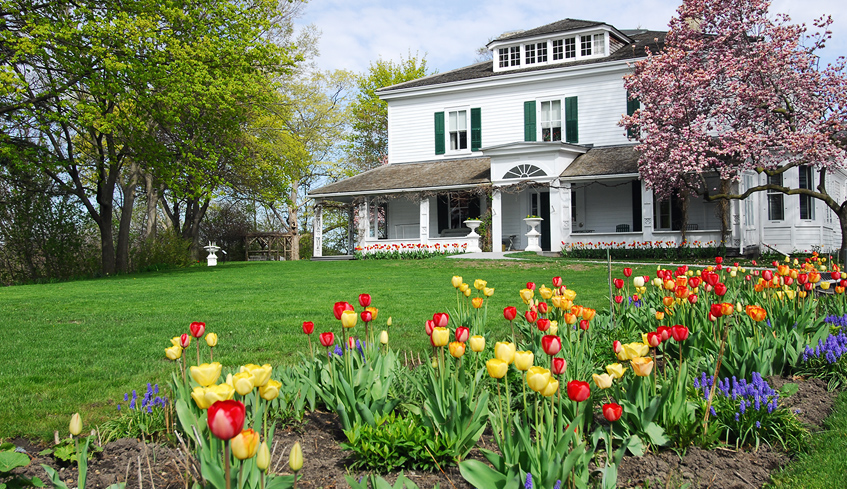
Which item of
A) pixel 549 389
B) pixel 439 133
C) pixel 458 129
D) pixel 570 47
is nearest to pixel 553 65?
pixel 570 47

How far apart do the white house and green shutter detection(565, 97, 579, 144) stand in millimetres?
37

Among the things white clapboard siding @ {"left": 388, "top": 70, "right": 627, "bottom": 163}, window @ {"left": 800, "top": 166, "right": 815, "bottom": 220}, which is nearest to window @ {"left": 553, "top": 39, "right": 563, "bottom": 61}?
white clapboard siding @ {"left": 388, "top": 70, "right": 627, "bottom": 163}

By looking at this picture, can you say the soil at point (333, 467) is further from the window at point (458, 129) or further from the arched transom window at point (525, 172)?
the window at point (458, 129)

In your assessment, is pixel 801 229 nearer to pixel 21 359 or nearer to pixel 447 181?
pixel 447 181

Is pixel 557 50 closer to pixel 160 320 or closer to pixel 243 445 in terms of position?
pixel 160 320

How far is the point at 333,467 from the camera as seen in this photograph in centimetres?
292

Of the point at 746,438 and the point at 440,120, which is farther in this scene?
the point at 440,120

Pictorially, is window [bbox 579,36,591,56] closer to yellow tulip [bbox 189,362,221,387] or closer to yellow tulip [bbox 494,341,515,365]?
Answer: yellow tulip [bbox 494,341,515,365]

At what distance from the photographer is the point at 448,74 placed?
2669 cm

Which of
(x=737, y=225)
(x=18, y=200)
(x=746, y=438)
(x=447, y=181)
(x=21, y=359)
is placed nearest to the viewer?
(x=746, y=438)

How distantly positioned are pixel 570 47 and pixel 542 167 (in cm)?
559

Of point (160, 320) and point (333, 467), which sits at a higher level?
A: point (160, 320)

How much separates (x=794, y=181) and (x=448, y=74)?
13662 mm

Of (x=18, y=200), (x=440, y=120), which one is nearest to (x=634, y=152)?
(x=440, y=120)
